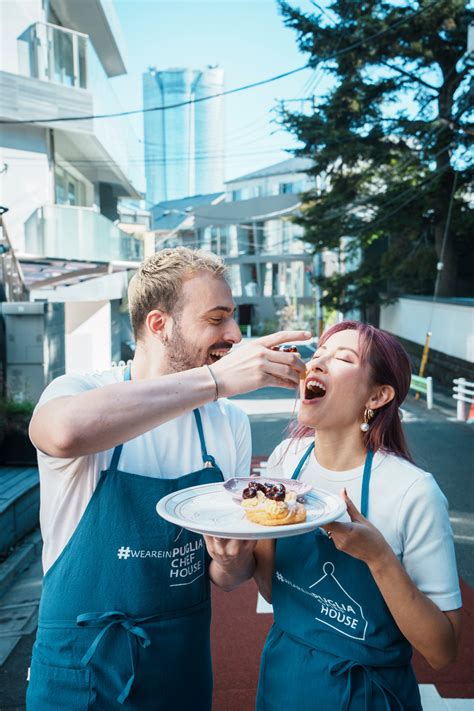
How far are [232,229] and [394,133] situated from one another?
3508 cm

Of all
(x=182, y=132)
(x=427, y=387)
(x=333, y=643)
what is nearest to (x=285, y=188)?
(x=427, y=387)

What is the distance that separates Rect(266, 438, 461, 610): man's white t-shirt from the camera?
1911mm

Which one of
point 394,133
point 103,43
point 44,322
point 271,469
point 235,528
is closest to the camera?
point 235,528

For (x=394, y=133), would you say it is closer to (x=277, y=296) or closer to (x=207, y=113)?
(x=277, y=296)

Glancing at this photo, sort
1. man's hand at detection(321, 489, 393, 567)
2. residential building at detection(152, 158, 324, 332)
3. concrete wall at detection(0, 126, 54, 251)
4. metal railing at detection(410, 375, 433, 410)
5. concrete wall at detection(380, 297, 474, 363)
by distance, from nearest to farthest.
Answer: man's hand at detection(321, 489, 393, 567)
metal railing at detection(410, 375, 433, 410)
concrete wall at detection(380, 297, 474, 363)
concrete wall at detection(0, 126, 54, 251)
residential building at detection(152, 158, 324, 332)

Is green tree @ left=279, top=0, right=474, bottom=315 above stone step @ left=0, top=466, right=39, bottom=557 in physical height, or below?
above

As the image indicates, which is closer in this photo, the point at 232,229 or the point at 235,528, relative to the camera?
the point at 235,528

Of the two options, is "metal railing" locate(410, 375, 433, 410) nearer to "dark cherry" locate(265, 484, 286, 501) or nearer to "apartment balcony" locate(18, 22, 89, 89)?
"apartment balcony" locate(18, 22, 89, 89)

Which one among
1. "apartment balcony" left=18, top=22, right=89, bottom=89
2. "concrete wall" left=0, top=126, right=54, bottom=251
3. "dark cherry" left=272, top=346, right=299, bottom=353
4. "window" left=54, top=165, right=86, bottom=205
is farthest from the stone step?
"window" left=54, top=165, right=86, bottom=205

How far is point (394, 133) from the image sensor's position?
71.4 ft

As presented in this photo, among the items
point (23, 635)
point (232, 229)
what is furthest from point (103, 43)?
point (232, 229)

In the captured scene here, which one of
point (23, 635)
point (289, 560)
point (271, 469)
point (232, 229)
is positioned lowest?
point (23, 635)

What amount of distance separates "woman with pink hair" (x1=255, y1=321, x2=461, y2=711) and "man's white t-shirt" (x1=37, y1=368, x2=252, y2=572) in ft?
0.91

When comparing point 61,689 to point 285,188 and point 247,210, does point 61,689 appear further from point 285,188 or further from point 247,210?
point 285,188
